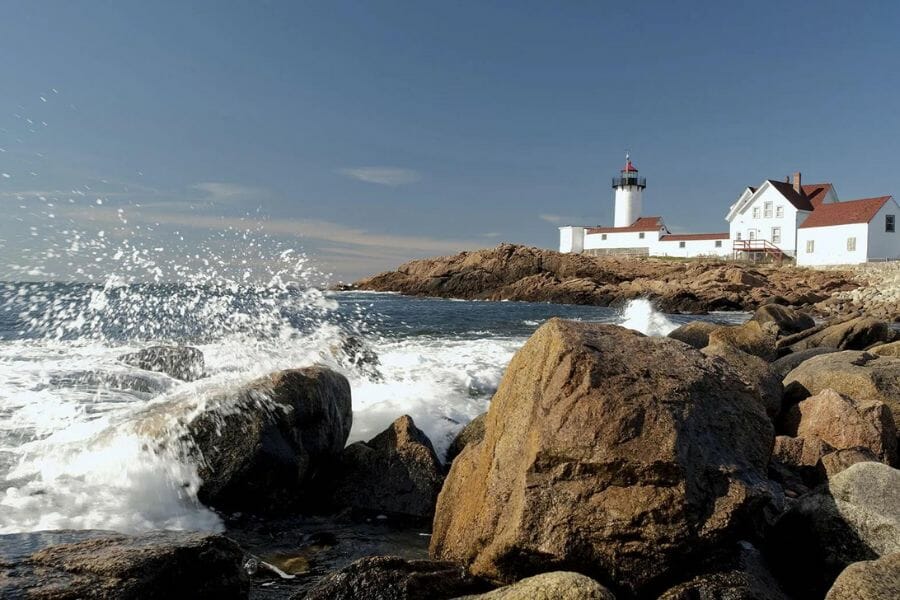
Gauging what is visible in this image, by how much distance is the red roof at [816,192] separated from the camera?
182 feet

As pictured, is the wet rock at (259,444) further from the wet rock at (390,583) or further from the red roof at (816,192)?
the red roof at (816,192)

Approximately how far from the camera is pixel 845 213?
1937 inches

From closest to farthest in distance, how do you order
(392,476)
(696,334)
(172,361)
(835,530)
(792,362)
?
1. (835,530)
2. (392,476)
3. (172,361)
4. (792,362)
5. (696,334)

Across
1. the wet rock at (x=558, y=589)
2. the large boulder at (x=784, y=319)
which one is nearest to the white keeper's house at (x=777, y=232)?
the large boulder at (x=784, y=319)

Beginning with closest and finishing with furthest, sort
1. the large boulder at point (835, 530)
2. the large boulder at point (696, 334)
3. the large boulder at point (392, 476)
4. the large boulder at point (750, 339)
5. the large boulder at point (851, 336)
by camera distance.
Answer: the large boulder at point (835, 530), the large boulder at point (392, 476), the large boulder at point (750, 339), the large boulder at point (696, 334), the large boulder at point (851, 336)

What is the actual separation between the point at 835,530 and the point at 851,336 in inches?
433

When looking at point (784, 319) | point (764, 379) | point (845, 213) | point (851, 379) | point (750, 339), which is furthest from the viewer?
point (845, 213)

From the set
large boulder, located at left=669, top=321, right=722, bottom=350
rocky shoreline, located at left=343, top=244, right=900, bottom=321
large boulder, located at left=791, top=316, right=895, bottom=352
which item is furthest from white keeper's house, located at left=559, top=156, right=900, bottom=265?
large boulder, located at left=669, top=321, right=722, bottom=350

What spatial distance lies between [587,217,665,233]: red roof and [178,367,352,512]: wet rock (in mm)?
61440

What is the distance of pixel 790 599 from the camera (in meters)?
3.88

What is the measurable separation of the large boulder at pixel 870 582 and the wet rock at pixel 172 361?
8.27 m

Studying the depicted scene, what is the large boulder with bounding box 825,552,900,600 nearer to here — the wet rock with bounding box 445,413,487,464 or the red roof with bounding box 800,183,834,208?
the wet rock with bounding box 445,413,487,464

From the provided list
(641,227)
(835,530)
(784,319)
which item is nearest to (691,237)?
(641,227)

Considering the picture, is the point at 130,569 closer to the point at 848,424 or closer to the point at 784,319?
the point at 848,424
